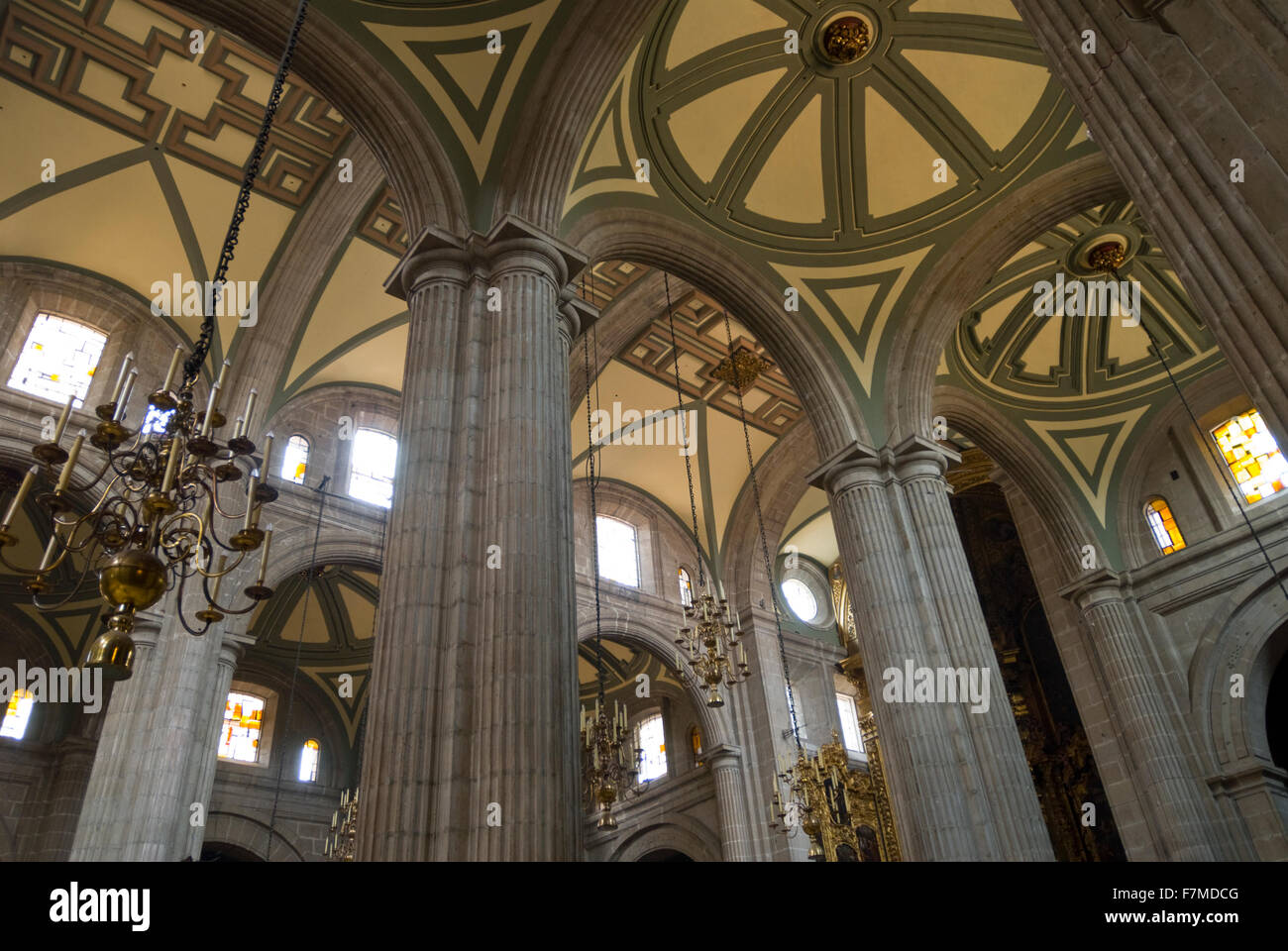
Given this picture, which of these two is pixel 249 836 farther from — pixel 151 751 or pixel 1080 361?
→ pixel 1080 361

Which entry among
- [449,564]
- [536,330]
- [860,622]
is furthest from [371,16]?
[860,622]

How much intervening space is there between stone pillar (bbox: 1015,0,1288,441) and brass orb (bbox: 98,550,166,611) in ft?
15.9

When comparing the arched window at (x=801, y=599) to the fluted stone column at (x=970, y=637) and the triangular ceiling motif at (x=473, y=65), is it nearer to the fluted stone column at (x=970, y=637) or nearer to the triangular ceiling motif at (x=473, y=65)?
the fluted stone column at (x=970, y=637)

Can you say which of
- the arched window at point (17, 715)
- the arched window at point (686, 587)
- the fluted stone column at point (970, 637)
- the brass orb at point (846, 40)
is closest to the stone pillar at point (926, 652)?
the fluted stone column at point (970, 637)

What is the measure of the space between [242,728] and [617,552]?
30.6ft

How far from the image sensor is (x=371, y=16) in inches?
328

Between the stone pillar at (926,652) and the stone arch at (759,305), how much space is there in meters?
0.65

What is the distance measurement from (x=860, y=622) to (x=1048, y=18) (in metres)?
7.16

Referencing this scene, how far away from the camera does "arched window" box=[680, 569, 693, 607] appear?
18344 millimetres

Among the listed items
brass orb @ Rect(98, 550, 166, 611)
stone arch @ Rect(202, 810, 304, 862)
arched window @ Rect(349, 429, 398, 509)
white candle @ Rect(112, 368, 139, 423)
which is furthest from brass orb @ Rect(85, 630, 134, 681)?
stone arch @ Rect(202, 810, 304, 862)

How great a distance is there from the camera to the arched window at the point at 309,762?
65.6 ft

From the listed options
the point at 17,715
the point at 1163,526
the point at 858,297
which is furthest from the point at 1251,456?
the point at 17,715

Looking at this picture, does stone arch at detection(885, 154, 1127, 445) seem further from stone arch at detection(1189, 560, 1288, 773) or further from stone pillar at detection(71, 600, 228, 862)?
stone pillar at detection(71, 600, 228, 862)
